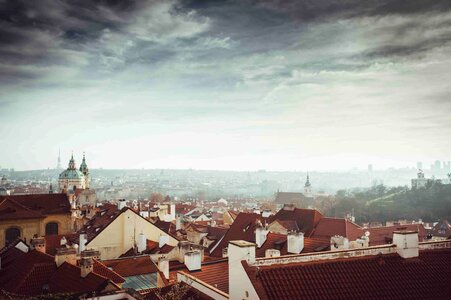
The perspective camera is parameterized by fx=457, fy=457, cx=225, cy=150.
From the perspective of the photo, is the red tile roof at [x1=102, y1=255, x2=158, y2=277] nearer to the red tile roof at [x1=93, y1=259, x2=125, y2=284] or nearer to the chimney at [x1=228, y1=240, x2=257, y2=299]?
the red tile roof at [x1=93, y1=259, x2=125, y2=284]

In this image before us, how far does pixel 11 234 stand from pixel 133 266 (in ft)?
105

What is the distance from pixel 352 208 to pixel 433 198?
24.0 meters

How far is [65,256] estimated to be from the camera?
86.7ft

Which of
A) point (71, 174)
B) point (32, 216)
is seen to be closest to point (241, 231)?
point (32, 216)

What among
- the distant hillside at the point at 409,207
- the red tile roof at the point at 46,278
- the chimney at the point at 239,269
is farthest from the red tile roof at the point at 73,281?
the distant hillside at the point at 409,207

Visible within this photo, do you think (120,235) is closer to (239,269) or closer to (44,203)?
(44,203)

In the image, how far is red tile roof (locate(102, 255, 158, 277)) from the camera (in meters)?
29.1

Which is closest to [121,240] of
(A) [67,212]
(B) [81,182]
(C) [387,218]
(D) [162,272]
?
(D) [162,272]

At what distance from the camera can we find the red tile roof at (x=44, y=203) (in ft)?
196

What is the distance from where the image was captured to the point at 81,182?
131 m

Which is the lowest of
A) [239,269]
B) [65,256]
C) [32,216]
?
[32,216]

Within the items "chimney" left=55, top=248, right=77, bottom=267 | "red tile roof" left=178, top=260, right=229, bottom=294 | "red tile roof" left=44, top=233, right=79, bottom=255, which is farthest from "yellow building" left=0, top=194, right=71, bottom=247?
"red tile roof" left=178, top=260, right=229, bottom=294

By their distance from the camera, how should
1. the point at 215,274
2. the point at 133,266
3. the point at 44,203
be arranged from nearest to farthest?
the point at 215,274
the point at 133,266
the point at 44,203

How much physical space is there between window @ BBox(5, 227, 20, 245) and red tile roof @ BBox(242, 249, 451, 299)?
1885 inches
